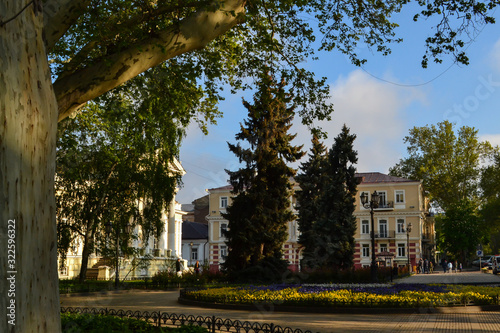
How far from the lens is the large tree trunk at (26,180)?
14.3 ft

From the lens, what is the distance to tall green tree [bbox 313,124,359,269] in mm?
39844

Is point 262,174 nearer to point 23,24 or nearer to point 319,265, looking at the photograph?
point 319,265

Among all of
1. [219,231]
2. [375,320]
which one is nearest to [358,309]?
[375,320]

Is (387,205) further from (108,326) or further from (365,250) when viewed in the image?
(108,326)

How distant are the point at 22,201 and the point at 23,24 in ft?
5.24

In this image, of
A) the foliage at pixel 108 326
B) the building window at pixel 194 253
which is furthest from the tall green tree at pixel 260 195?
the building window at pixel 194 253

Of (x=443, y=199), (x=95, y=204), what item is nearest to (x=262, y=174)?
(x=95, y=204)

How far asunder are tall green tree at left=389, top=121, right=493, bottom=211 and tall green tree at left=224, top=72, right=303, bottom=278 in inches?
1316

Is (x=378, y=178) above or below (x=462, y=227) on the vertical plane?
above

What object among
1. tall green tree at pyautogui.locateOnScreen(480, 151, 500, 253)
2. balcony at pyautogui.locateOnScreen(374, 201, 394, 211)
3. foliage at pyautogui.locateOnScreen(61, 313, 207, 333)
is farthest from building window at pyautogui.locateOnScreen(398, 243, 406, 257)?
foliage at pyautogui.locateOnScreen(61, 313, 207, 333)

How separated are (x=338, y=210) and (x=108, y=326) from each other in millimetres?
35588

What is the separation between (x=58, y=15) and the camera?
635cm

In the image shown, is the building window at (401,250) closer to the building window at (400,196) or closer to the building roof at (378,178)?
the building window at (400,196)

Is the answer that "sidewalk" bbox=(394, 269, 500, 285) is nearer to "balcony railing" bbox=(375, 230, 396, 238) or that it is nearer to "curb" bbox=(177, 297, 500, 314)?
"curb" bbox=(177, 297, 500, 314)
